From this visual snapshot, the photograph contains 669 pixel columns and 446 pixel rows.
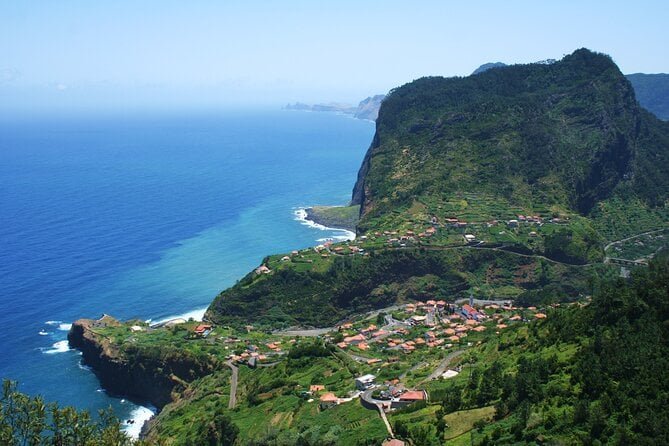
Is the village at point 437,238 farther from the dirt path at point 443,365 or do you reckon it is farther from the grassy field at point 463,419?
the grassy field at point 463,419

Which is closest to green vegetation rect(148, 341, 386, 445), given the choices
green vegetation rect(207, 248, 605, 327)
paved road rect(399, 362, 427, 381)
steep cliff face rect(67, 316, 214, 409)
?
steep cliff face rect(67, 316, 214, 409)

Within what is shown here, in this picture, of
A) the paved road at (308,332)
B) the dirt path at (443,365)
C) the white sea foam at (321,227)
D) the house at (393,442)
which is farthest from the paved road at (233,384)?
the white sea foam at (321,227)

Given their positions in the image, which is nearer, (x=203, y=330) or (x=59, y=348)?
(x=203, y=330)

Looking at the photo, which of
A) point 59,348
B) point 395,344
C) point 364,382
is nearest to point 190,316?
point 59,348

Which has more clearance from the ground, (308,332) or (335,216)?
(335,216)

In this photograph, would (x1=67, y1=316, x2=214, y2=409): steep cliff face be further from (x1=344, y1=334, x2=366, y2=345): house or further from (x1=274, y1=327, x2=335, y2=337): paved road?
(x1=274, y1=327, x2=335, y2=337): paved road

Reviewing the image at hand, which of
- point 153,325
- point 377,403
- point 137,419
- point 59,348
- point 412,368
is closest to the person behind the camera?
point 377,403

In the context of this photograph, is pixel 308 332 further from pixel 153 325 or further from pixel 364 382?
pixel 364 382
